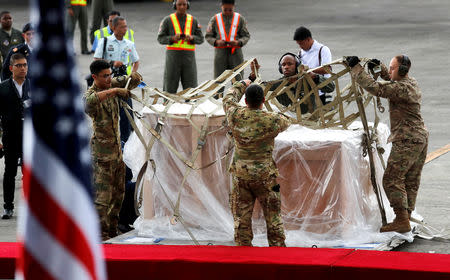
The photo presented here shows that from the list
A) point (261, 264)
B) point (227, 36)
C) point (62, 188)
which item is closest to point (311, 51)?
point (227, 36)

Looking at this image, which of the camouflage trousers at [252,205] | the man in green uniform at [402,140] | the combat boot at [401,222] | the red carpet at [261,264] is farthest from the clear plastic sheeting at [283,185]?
the red carpet at [261,264]

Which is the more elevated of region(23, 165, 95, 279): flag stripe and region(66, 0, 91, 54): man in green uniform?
region(66, 0, 91, 54): man in green uniform

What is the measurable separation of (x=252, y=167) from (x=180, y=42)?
25.5 ft

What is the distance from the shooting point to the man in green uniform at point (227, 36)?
14.6 metres

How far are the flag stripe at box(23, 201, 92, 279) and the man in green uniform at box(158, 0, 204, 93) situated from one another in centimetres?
1219

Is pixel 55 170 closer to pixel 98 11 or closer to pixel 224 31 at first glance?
pixel 224 31

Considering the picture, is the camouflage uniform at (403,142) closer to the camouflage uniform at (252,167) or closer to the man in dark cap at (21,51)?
the camouflage uniform at (252,167)

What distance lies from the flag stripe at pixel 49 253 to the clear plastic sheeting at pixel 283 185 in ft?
19.7

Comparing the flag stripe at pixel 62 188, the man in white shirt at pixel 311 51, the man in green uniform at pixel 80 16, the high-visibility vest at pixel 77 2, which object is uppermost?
the high-visibility vest at pixel 77 2

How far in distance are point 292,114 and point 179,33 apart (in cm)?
579

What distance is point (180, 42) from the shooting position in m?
15.0

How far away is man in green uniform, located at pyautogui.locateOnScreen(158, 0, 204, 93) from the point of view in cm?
1469

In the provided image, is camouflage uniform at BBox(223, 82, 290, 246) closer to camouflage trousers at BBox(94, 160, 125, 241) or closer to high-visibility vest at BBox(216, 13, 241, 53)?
camouflage trousers at BBox(94, 160, 125, 241)

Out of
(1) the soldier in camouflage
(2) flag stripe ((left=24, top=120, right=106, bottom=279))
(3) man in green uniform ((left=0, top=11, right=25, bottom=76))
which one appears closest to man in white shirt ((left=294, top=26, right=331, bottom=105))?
(1) the soldier in camouflage
